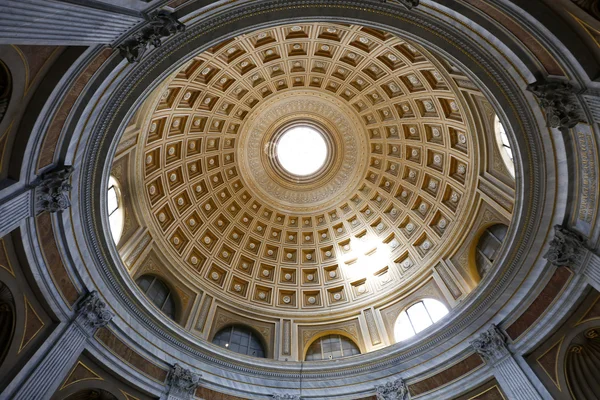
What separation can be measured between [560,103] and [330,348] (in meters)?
14.6

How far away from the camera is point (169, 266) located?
18375 mm

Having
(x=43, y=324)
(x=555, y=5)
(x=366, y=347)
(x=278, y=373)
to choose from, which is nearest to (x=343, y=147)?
(x=366, y=347)

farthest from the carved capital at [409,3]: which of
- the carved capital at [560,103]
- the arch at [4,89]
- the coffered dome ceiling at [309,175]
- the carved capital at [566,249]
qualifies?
the arch at [4,89]

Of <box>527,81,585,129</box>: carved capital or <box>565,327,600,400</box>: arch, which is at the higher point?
<box>527,81,585,129</box>: carved capital

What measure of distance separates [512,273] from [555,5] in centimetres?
867

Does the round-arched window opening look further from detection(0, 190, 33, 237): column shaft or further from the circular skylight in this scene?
detection(0, 190, 33, 237): column shaft

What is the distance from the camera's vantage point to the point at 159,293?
58.1 feet

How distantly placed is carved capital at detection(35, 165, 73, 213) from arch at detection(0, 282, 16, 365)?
7.50 feet

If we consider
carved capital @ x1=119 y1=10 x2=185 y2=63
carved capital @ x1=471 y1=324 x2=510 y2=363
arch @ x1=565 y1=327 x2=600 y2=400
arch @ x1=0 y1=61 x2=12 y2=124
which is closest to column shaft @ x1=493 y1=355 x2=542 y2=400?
carved capital @ x1=471 y1=324 x2=510 y2=363

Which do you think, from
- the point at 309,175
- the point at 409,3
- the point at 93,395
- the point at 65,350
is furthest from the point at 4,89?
the point at 309,175

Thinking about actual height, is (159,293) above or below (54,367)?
above

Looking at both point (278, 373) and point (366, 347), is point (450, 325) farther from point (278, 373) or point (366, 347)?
point (278, 373)

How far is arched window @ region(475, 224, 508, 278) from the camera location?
16.0 metres

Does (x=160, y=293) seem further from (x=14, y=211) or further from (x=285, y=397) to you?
(x=14, y=211)
